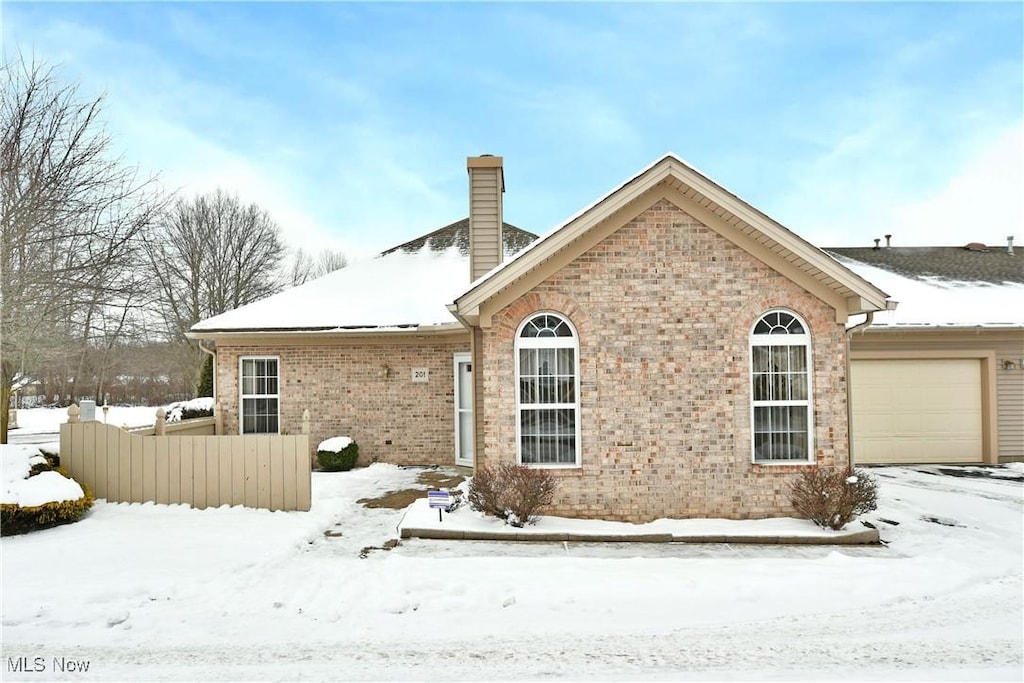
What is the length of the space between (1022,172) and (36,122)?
18.0 m

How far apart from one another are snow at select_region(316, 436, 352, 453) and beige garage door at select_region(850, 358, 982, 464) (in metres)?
11.3

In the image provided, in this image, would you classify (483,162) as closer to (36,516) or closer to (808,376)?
(808,376)

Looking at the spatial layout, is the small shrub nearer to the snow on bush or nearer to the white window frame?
the white window frame

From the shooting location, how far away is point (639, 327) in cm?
806

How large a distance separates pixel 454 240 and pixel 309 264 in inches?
1065

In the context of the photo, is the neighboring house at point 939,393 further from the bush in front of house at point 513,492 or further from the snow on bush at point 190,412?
the snow on bush at point 190,412

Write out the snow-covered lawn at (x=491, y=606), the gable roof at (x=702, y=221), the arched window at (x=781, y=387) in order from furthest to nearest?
the arched window at (x=781, y=387)
the gable roof at (x=702, y=221)
the snow-covered lawn at (x=491, y=606)

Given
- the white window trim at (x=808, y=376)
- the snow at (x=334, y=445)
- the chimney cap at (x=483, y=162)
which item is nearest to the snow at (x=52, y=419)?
the snow at (x=334, y=445)

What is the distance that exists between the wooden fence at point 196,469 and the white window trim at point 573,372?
3170mm

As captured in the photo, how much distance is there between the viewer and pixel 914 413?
13125 mm

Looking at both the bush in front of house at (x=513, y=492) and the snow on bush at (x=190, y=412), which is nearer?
the bush in front of house at (x=513, y=492)

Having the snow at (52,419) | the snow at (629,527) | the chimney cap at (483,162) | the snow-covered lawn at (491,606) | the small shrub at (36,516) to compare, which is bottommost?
the snow at (52,419)

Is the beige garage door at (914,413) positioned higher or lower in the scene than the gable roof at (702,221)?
lower

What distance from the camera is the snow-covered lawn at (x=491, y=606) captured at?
4301 millimetres
